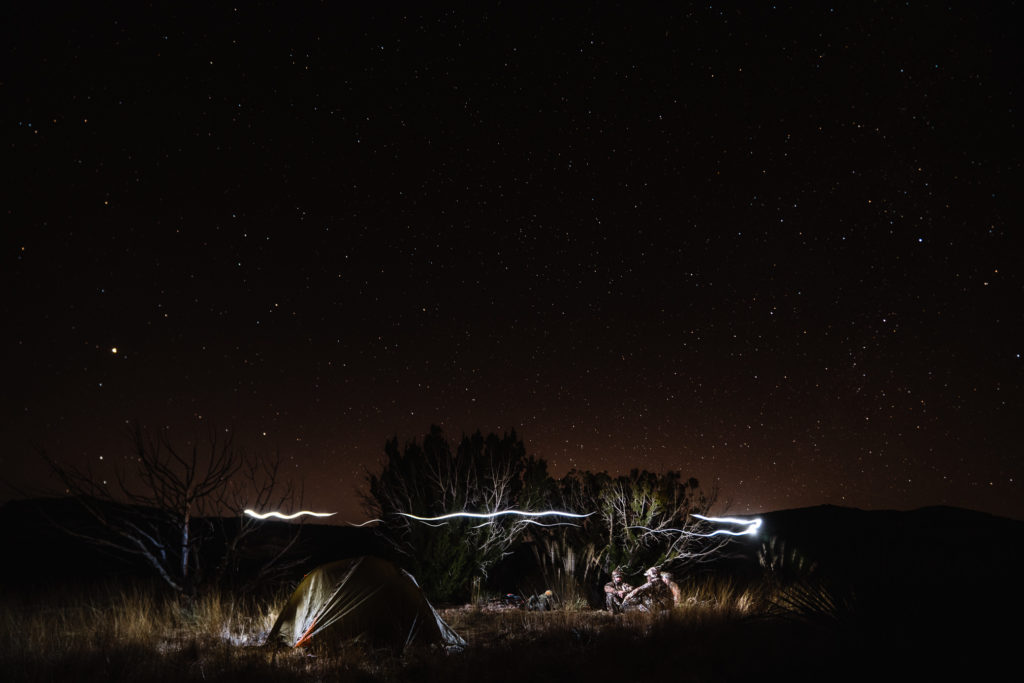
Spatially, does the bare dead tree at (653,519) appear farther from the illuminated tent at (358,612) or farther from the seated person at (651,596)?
the illuminated tent at (358,612)

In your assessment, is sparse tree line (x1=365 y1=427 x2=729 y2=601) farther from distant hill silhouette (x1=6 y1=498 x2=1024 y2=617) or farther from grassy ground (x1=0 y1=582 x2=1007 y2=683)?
grassy ground (x1=0 y1=582 x2=1007 y2=683)

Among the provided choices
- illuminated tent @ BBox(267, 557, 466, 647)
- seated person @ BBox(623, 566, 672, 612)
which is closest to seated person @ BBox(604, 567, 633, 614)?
seated person @ BBox(623, 566, 672, 612)

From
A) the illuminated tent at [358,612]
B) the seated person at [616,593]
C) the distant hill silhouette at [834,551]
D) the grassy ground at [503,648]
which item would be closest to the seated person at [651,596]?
the seated person at [616,593]

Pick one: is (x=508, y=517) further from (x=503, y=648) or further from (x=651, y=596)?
(x=503, y=648)

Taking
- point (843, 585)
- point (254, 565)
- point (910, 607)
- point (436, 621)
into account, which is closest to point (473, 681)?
point (436, 621)

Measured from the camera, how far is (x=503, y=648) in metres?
9.25

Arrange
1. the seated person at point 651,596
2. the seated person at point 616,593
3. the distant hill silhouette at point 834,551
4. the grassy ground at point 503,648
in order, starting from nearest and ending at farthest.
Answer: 1. the distant hill silhouette at point 834,551
2. the grassy ground at point 503,648
3. the seated person at point 651,596
4. the seated person at point 616,593

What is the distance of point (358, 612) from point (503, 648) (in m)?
2.24

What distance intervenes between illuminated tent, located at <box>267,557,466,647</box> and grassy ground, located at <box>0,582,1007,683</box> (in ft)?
1.18

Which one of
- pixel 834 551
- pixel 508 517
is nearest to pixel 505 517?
pixel 508 517

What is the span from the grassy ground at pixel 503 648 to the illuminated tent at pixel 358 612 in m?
0.36

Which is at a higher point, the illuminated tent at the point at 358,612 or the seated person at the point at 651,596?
the illuminated tent at the point at 358,612

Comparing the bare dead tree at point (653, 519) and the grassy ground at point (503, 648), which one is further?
the bare dead tree at point (653, 519)

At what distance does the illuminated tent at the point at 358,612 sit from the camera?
9.52 metres
